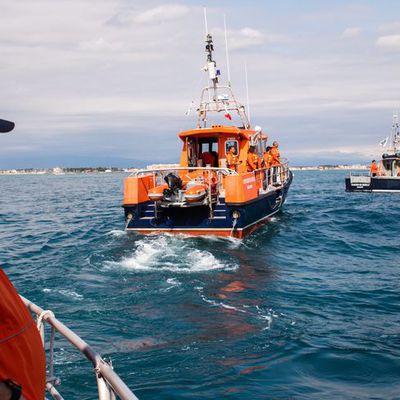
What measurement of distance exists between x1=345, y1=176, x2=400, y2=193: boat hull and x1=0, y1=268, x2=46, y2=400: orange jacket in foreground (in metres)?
31.3

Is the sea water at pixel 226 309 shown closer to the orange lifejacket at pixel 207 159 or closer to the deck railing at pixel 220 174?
the deck railing at pixel 220 174

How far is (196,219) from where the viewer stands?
42.0ft

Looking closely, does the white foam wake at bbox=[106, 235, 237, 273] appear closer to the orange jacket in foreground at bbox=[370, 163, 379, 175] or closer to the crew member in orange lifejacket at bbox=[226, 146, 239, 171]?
the crew member in orange lifejacket at bbox=[226, 146, 239, 171]

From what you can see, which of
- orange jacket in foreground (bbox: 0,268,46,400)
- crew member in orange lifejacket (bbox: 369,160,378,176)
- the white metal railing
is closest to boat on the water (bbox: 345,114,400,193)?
crew member in orange lifejacket (bbox: 369,160,378,176)

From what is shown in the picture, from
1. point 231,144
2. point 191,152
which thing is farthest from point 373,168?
point 191,152

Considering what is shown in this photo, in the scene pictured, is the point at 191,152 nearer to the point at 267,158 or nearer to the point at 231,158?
the point at 231,158

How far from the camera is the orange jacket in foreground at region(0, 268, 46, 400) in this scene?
1647 millimetres

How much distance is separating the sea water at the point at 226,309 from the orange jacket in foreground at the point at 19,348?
2865mm

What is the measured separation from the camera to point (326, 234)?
46.8ft

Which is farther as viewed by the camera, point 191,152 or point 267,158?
point 267,158

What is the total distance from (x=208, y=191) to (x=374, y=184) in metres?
21.8

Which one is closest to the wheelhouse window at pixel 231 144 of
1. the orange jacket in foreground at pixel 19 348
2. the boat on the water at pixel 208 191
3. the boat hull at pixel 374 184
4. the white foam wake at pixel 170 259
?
the boat on the water at pixel 208 191

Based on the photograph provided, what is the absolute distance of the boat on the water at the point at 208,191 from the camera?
40.0ft

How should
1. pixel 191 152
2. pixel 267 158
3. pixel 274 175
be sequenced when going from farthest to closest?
1. pixel 274 175
2. pixel 267 158
3. pixel 191 152
